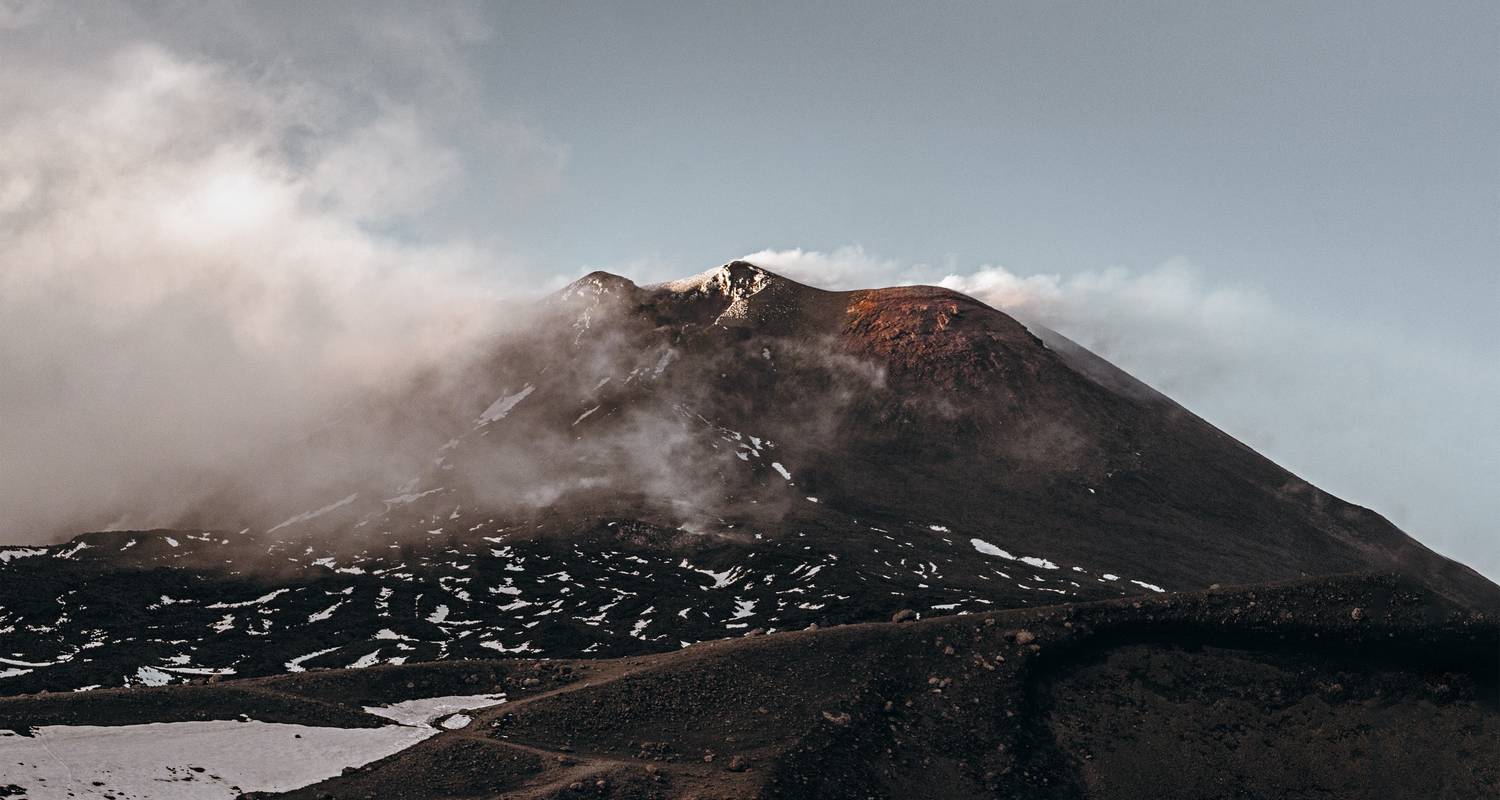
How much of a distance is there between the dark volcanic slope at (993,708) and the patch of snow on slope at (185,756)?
5.98 ft

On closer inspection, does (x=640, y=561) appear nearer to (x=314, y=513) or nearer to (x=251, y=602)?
(x=251, y=602)

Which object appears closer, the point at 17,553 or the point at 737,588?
the point at 737,588

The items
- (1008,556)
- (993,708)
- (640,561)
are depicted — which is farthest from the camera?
(640,561)

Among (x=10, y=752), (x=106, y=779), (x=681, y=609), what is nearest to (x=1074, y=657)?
(x=106, y=779)

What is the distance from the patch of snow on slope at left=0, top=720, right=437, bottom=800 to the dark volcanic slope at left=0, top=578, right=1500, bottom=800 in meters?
1.82

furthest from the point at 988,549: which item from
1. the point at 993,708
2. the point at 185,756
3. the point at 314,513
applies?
the point at 185,756

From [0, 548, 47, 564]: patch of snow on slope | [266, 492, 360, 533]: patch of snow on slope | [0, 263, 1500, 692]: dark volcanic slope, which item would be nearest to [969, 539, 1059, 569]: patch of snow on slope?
[0, 263, 1500, 692]: dark volcanic slope

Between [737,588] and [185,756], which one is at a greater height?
[737,588]

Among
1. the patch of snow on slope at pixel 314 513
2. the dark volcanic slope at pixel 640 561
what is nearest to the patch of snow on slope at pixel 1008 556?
the dark volcanic slope at pixel 640 561

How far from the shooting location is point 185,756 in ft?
189

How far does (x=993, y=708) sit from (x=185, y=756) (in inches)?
1777

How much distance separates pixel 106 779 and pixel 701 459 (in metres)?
147

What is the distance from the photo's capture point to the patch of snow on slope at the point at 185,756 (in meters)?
52.9

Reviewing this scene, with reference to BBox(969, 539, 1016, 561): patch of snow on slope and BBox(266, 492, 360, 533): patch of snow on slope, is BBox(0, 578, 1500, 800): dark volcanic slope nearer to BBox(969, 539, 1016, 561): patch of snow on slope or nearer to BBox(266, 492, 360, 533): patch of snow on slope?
BBox(969, 539, 1016, 561): patch of snow on slope
